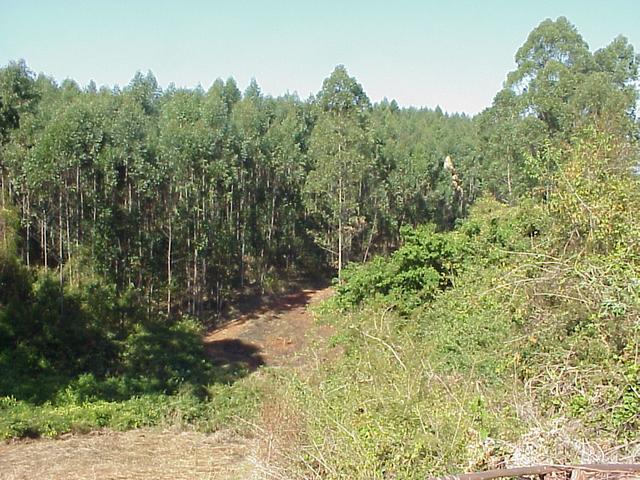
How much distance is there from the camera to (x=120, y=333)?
17.1m

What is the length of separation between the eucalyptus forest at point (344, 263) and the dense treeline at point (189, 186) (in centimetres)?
7

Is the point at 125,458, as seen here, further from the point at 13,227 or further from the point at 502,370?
the point at 13,227

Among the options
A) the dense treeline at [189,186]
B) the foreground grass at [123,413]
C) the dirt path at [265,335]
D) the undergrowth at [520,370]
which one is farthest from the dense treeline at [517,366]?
the dense treeline at [189,186]

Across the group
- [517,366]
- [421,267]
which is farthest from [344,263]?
[517,366]

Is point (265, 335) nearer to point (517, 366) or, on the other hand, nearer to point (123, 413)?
point (123, 413)

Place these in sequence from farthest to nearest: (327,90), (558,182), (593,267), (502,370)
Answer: (327,90), (558,182), (502,370), (593,267)

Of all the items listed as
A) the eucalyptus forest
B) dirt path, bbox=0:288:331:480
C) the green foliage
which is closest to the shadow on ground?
the eucalyptus forest

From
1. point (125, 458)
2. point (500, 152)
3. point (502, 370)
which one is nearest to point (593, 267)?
point (502, 370)

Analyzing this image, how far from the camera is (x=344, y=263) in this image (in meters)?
24.3

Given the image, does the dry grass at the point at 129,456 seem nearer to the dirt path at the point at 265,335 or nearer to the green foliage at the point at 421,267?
the green foliage at the point at 421,267

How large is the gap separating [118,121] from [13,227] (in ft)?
13.5

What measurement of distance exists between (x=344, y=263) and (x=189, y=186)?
25.3 feet

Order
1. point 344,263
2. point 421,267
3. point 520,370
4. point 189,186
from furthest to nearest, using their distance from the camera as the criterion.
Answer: point 344,263 < point 189,186 < point 421,267 < point 520,370

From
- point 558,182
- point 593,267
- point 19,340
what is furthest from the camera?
point 19,340
